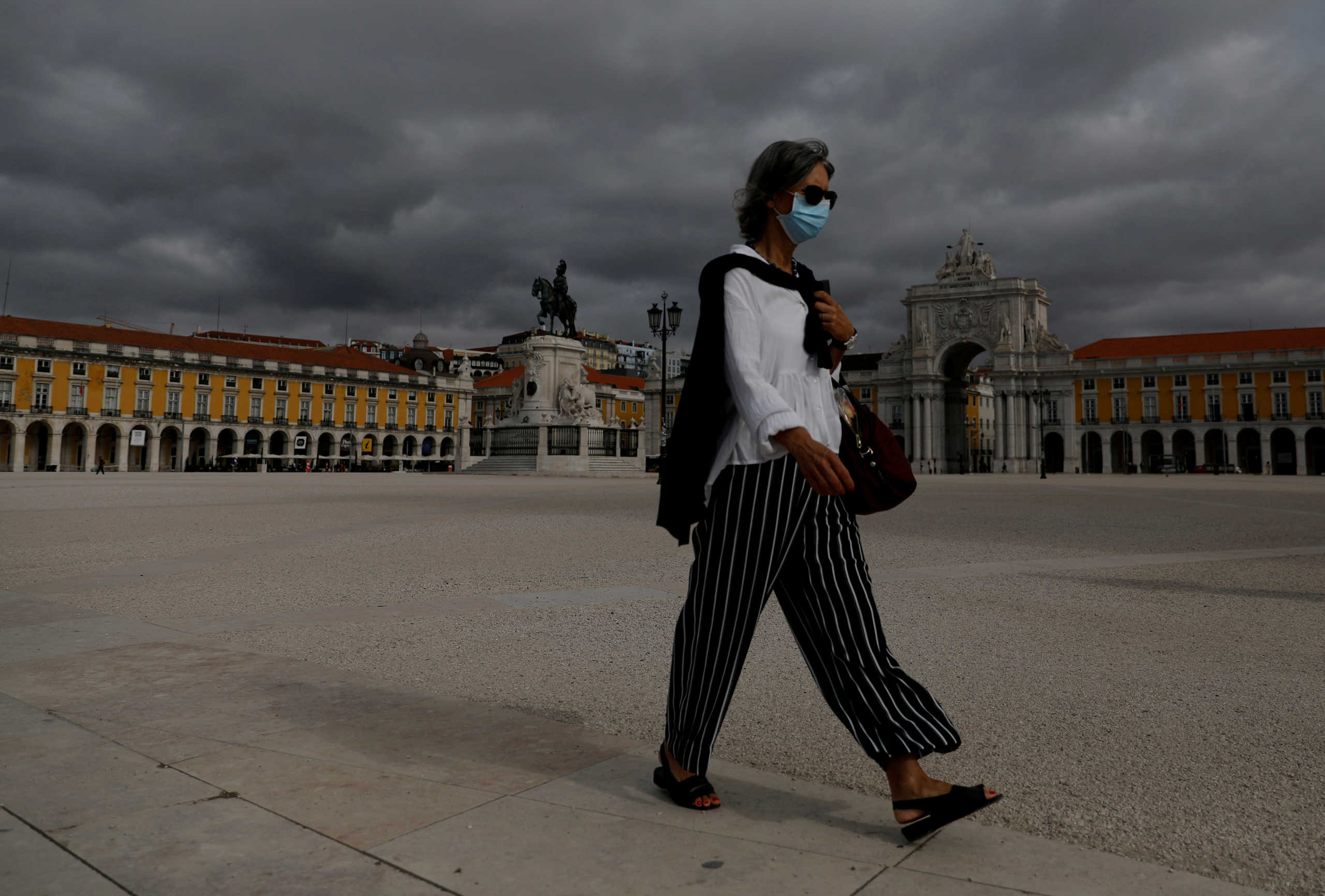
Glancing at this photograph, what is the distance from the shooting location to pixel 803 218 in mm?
2424

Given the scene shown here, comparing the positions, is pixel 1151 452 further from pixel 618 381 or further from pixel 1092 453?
pixel 618 381

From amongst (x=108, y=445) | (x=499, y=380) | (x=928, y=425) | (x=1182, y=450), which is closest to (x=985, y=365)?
(x=928, y=425)

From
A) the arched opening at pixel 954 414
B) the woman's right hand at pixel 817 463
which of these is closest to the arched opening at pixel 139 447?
the arched opening at pixel 954 414

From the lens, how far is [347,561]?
25.2ft

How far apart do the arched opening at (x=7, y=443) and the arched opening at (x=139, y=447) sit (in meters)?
6.69

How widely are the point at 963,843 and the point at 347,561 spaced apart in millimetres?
6634

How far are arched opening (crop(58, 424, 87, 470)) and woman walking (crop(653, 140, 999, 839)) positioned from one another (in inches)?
2771

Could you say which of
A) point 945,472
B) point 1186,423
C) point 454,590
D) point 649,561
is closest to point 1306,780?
point 454,590

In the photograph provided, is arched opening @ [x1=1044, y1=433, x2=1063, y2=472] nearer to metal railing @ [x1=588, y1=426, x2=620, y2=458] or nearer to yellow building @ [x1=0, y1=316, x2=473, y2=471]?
metal railing @ [x1=588, y1=426, x2=620, y2=458]

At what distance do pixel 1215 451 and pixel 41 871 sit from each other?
8350 cm

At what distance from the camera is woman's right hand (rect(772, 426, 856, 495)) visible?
6.77 feet

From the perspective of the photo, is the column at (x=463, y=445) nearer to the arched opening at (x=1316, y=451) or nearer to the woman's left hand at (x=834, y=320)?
the woman's left hand at (x=834, y=320)

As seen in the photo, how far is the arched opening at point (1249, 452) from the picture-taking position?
7044 centimetres

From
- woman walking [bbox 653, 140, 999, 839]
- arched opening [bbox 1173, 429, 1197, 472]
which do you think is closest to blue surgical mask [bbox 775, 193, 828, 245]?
woman walking [bbox 653, 140, 999, 839]
